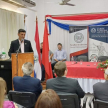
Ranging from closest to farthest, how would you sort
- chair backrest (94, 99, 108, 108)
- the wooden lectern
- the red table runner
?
chair backrest (94, 99, 108, 108) → the wooden lectern → the red table runner

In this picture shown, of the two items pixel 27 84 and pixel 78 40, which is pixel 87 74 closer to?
pixel 27 84

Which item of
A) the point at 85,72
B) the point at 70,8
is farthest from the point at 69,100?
the point at 70,8

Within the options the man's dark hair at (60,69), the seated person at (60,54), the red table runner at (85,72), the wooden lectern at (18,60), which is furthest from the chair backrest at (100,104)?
the seated person at (60,54)

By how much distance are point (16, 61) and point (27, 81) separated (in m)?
1.46

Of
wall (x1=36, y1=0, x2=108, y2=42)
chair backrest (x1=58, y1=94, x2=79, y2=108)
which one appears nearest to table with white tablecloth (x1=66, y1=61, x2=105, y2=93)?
chair backrest (x1=58, y1=94, x2=79, y2=108)

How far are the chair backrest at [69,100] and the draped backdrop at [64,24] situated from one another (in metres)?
5.53

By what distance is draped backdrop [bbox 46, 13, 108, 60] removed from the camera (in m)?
7.69

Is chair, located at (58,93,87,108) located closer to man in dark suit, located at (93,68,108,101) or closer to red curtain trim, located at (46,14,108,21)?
man in dark suit, located at (93,68,108,101)

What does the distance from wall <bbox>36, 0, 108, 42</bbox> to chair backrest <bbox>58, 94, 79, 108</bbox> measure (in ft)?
17.9

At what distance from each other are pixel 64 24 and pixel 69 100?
5845 millimetres

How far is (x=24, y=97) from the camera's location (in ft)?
9.00

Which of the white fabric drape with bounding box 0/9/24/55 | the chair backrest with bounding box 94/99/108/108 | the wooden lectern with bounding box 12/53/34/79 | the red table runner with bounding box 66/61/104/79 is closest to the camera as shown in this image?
the chair backrest with bounding box 94/99/108/108

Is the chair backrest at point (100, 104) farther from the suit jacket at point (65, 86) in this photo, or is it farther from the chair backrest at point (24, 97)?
the chair backrest at point (24, 97)

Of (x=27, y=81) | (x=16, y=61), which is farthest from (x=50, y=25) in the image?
(x=27, y=81)
